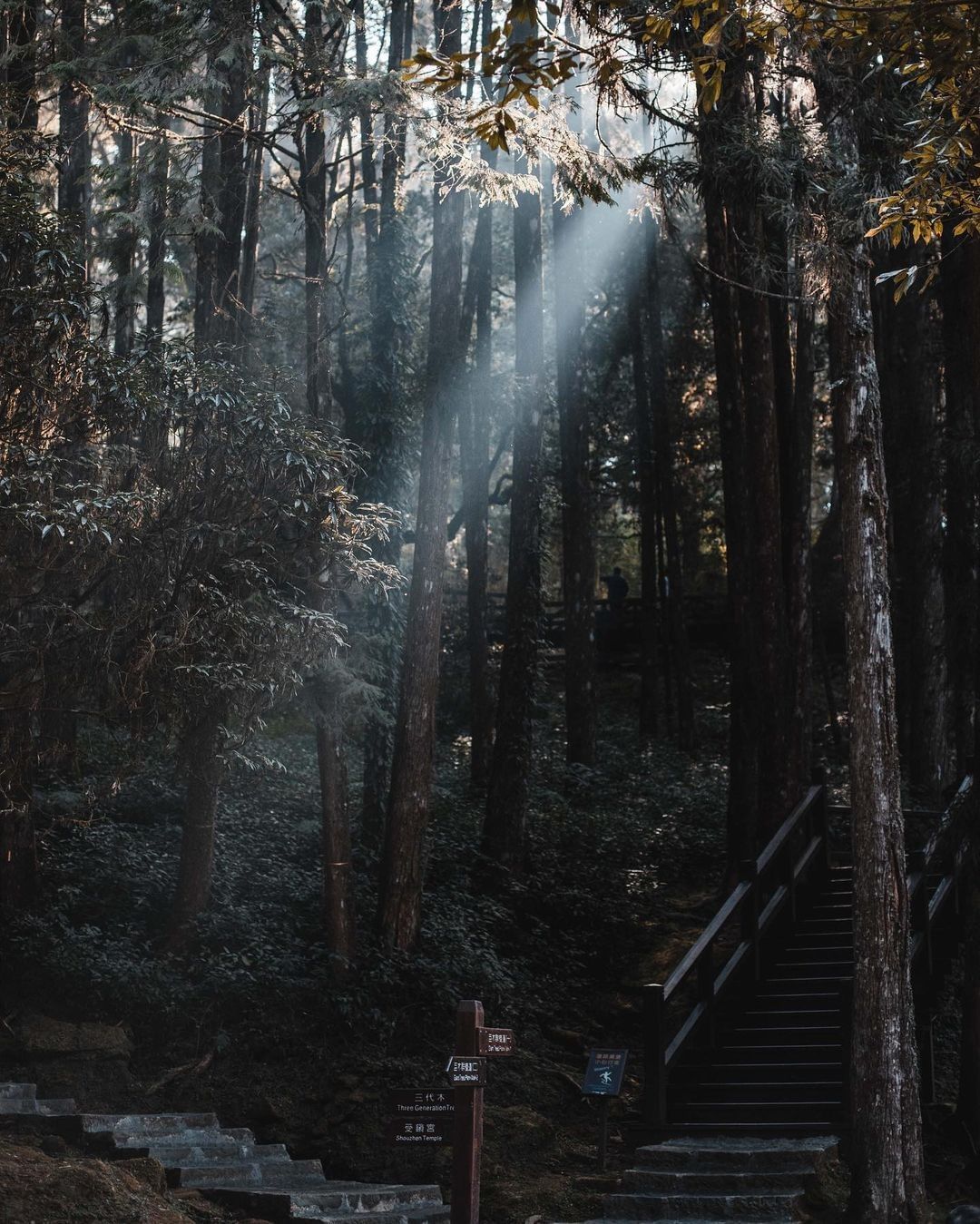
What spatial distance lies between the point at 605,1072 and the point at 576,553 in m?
12.4

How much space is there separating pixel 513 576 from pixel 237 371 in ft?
23.9

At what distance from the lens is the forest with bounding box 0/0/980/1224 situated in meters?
8.48

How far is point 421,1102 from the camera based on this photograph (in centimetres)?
690

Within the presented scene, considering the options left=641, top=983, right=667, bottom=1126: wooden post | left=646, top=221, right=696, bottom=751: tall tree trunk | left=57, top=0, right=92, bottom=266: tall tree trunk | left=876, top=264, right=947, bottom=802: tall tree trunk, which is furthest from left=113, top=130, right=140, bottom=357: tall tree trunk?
left=646, top=221, right=696, bottom=751: tall tree trunk

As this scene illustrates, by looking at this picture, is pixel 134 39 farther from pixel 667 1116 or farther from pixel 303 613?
pixel 667 1116

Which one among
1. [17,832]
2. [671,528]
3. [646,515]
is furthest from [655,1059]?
[646,515]

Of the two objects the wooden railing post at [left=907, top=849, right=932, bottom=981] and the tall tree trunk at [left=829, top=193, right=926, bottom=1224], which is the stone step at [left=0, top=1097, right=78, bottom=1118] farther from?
the wooden railing post at [left=907, top=849, right=932, bottom=981]

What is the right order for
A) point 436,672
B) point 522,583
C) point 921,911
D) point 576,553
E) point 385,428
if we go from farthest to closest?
point 576,553
point 522,583
point 385,428
point 436,672
point 921,911

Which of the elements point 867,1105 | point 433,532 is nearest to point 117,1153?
point 867,1105

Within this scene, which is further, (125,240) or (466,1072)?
(125,240)

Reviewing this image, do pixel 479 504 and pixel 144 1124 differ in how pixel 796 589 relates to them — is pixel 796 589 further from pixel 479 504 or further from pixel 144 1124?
pixel 144 1124

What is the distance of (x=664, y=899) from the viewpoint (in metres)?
17.7

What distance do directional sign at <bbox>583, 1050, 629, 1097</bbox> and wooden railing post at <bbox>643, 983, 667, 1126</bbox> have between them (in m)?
0.22

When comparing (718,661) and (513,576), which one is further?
(718,661)
